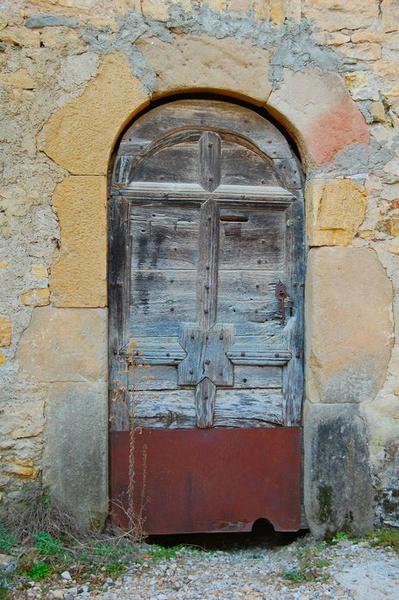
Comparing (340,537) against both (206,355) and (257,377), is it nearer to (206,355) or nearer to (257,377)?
(257,377)

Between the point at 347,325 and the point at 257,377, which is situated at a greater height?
the point at 347,325

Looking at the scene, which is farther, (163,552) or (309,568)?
(163,552)

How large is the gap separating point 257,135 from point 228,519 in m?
2.11

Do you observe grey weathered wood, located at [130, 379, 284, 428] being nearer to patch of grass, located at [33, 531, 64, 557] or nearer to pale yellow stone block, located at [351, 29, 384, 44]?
patch of grass, located at [33, 531, 64, 557]

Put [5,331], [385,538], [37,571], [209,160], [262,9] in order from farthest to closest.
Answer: [209,160], [262,9], [385,538], [5,331], [37,571]

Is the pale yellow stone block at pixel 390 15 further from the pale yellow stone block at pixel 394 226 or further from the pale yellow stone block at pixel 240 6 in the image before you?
the pale yellow stone block at pixel 394 226

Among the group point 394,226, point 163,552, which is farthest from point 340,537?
point 394,226

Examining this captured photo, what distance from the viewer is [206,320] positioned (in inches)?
140

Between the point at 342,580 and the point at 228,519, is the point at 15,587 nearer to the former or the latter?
the point at 228,519

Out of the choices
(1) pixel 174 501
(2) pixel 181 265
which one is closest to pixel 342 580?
(1) pixel 174 501

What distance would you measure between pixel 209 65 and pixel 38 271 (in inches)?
54.8

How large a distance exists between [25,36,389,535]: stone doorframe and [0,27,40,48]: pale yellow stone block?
1.16 feet

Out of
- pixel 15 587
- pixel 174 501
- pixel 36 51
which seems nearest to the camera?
pixel 15 587

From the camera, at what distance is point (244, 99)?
139 inches
